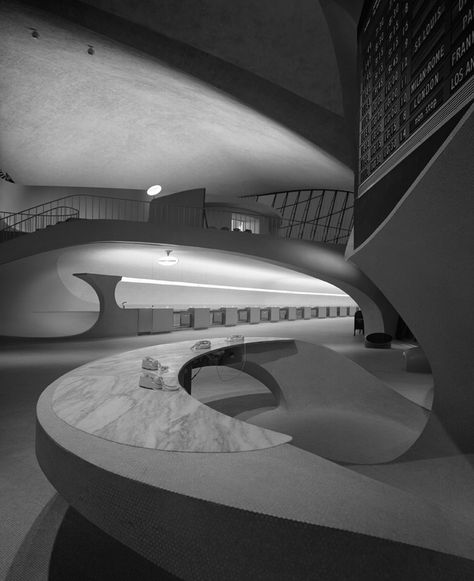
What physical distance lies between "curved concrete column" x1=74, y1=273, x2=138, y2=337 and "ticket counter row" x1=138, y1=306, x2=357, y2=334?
1.22ft

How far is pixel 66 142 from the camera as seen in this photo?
56.4ft

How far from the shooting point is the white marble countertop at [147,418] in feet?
5.01

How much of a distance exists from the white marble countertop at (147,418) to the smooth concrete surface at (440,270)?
1.72 metres

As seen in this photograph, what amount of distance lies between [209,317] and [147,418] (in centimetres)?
1556

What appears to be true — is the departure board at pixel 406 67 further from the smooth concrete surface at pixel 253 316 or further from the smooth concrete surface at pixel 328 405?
the smooth concrete surface at pixel 253 316

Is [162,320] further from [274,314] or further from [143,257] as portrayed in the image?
[274,314]

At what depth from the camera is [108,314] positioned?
14.2 m

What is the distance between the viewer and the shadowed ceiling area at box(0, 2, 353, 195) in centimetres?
1207

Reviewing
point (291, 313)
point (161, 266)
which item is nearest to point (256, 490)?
point (161, 266)

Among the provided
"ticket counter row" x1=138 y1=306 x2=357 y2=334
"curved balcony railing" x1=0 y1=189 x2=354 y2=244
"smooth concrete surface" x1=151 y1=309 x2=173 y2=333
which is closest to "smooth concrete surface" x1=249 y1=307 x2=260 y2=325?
"ticket counter row" x1=138 y1=306 x2=357 y2=334

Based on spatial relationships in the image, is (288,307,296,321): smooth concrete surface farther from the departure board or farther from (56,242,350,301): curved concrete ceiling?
the departure board

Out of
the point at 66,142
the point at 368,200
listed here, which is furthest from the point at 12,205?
the point at 368,200

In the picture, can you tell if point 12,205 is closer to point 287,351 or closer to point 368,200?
point 287,351

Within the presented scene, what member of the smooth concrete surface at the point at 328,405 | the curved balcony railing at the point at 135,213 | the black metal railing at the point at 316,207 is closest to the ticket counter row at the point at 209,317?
the curved balcony railing at the point at 135,213
